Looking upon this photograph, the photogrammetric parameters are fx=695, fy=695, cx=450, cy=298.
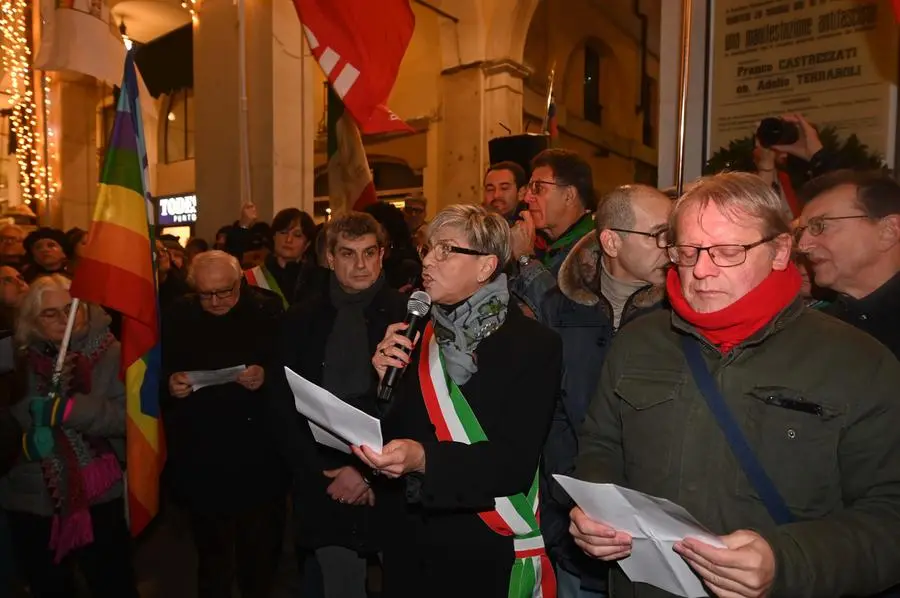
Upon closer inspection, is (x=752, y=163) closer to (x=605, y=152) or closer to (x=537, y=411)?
(x=537, y=411)

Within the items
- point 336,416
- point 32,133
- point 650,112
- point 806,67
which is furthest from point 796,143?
point 650,112

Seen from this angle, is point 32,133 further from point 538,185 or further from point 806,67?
point 806,67

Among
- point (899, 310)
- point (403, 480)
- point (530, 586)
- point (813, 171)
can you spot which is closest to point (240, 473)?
point (403, 480)

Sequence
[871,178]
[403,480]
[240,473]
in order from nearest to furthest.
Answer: [871,178] < [403,480] < [240,473]

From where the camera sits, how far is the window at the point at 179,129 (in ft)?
67.1

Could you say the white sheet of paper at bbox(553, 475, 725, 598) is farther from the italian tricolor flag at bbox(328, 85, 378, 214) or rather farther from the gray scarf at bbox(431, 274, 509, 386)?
the italian tricolor flag at bbox(328, 85, 378, 214)

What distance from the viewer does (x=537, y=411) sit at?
2471 millimetres

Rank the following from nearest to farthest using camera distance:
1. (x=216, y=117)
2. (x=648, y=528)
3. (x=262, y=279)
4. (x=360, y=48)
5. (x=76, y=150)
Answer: (x=648, y=528), (x=262, y=279), (x=360, y=48), (x=216, y=117), (x=76, y=150)

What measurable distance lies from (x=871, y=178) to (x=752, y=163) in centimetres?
203

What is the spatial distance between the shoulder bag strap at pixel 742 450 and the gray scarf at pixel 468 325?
0.89 metres

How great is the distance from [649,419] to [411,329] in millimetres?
831

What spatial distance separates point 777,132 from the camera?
380 cm

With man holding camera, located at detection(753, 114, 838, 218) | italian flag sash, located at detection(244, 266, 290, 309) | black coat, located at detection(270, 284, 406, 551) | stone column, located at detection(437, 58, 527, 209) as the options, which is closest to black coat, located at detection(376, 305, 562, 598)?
black coat, located at detection(270, 284, 406, 551)

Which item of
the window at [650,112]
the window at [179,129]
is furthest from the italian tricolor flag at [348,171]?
the window at [650,112]
